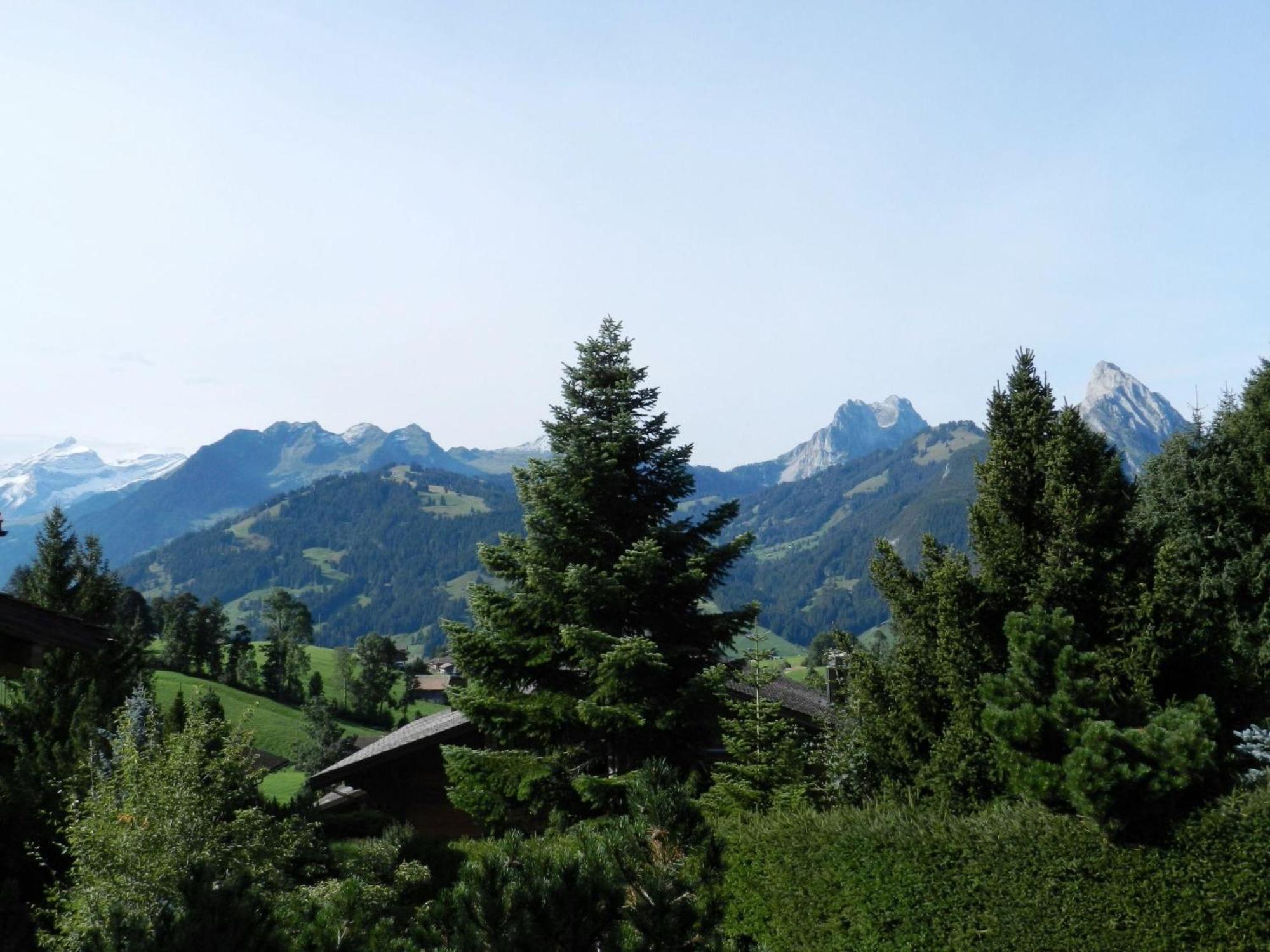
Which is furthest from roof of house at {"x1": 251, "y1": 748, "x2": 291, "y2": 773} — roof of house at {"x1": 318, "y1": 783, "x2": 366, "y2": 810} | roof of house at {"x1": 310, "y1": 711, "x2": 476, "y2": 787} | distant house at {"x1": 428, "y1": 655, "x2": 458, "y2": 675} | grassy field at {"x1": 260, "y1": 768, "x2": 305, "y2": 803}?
distant house at {"x1": 428, "y1": 655, "x2": 458, "y2": 675}

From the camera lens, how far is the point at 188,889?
4781 mm

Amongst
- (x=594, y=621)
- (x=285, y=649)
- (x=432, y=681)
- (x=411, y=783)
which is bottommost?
(x=432, y=681)

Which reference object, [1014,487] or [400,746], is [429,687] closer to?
[400,746]

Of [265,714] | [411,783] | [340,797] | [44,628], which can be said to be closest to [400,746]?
[411,783]

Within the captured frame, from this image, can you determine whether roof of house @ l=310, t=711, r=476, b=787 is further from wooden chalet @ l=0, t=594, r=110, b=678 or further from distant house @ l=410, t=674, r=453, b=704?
distant house @ l=410, t=674, r=453, b=704

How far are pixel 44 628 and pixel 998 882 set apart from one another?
939 cm

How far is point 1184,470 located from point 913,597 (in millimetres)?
13892

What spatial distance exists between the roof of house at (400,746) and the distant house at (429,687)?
79522 millimetres

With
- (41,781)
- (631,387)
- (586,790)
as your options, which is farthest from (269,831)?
(631,387)

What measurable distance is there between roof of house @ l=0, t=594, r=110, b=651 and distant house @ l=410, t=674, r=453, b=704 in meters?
97.3

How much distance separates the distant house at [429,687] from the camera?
119 metres

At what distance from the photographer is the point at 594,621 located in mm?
17281

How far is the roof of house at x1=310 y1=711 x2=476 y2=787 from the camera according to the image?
21.8 m

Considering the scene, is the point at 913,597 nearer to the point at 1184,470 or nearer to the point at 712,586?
the point at 712,586
